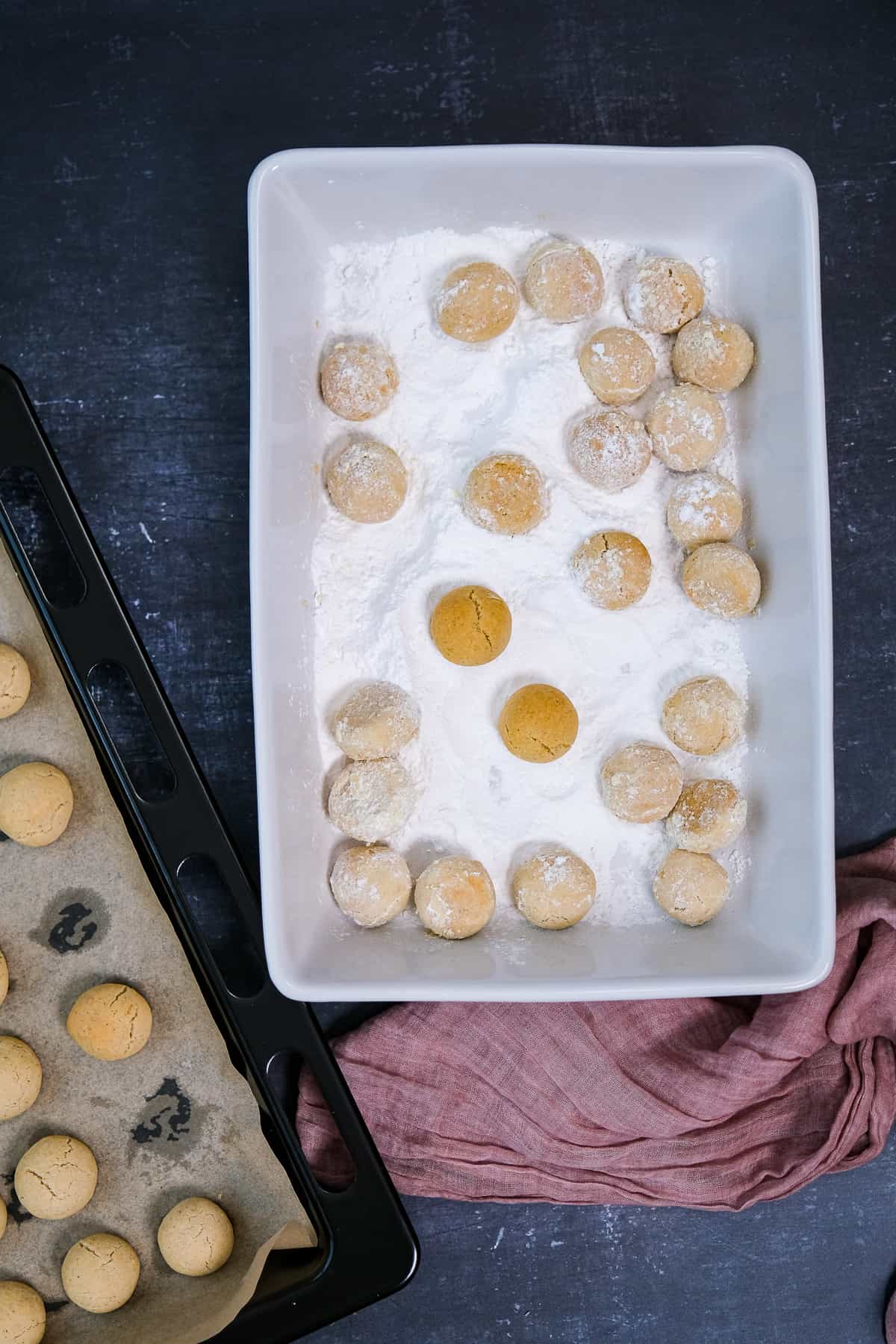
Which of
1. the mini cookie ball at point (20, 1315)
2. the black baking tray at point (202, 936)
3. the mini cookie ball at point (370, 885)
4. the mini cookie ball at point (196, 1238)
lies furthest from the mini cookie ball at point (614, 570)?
the mini cookie ball at point (20, 1315)

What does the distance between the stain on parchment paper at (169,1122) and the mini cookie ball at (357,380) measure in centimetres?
75

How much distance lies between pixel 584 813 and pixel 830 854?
25 centimetres

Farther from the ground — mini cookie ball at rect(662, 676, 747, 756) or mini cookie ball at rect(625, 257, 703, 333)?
mini cookie ball at rect(625, 257, 703, 333)

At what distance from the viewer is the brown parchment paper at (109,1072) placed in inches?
43.9

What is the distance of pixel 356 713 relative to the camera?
3.51 feet

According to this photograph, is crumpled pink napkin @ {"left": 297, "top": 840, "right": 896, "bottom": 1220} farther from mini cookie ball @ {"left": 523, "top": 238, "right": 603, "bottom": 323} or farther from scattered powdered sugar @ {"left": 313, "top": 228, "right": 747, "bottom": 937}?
mini cookie ball @ {"left": 523, "top": 238, "right": 603, "bottom": 323}

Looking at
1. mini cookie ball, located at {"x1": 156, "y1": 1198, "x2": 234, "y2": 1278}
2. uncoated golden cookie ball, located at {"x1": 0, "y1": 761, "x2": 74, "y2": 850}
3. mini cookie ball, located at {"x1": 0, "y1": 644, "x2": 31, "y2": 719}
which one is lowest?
mini cookie ball, located at {"x1": 156, "y1": 1198, "x2": 234, "y2": 1278}

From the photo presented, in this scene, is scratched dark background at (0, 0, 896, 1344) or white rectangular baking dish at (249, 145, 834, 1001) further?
scratched dark background at (0, 0, 896, 1344)

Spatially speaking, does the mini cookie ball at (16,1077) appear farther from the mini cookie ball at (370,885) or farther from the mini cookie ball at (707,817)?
the mini cookie ball at (707,817)

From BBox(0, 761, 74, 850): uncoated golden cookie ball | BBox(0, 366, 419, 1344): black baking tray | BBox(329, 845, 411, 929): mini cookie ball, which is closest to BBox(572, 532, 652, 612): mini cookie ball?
BBox(329, 845, 411, 929): mini cookie ball

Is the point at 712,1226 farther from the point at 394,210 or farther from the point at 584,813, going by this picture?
the point at 394,210

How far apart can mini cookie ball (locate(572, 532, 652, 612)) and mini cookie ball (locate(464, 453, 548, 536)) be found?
0.24 feet

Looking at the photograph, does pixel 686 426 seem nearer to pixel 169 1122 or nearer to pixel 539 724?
pixel 539 724

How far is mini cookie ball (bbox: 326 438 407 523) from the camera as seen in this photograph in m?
1.07
